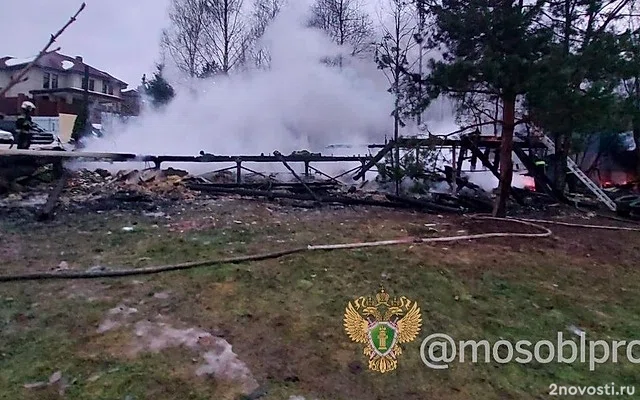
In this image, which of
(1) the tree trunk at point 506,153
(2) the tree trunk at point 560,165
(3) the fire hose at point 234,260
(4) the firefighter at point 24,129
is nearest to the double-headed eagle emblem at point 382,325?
(3) the fire hose at point 234,260

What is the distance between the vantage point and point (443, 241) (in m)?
6.02

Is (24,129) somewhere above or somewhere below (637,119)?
below

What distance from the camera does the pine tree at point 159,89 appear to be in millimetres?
29266

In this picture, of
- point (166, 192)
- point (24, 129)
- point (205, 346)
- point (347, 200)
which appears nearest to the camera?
point (205, 346)

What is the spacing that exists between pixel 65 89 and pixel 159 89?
11438 millimetres

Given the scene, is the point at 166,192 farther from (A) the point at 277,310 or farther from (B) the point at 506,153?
(A) the point at 277,310

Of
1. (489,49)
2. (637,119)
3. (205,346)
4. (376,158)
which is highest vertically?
(489,49)

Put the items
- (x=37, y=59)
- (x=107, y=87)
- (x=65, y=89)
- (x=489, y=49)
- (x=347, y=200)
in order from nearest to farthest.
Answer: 1. (x=37, y=59)
2. (x=489, y=49)
3. (x=347, y=200)
4. (x=65, y=89)
5. (x=107, y=87)

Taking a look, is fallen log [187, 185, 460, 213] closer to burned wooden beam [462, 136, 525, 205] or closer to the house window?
burned wooden beam [462, 136, 525, 205]

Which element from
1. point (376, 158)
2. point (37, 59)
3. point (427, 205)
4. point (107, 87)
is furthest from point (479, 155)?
point (107, 87)

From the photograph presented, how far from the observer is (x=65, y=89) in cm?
3706

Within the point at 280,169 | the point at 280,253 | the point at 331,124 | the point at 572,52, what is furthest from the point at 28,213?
the point at 331,124

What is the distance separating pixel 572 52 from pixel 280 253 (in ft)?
17.0

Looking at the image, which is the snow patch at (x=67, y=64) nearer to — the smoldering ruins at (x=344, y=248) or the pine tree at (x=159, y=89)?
the pine tree at (x=159, y=89)
